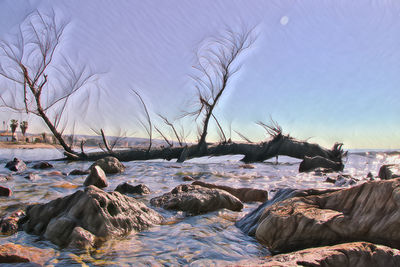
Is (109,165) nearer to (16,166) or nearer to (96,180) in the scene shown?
(96,180)

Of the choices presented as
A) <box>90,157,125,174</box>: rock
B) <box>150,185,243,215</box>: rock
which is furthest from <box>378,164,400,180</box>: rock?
<box>90,157,125,174</box>: rock

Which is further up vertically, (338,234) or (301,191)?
(301,191)

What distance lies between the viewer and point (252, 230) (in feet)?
8.74

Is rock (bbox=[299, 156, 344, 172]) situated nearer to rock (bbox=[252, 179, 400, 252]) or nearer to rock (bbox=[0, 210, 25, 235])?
rock (bbox=[252, 179, 400, 252])

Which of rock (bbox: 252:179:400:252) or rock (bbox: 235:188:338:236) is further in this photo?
rock (bbox: 235:188:338:236)

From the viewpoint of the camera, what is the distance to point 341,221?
6.89 feet

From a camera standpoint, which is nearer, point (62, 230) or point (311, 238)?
point (311, 238)

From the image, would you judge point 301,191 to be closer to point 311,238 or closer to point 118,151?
point 311,238

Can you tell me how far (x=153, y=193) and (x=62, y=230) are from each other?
Answer: 104 inches

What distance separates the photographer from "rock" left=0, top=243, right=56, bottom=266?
1.83 m

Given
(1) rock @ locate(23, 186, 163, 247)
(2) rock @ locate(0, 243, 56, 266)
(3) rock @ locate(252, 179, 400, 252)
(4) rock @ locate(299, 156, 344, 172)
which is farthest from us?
(4) rock @ locate(299, 156, 344, 172)

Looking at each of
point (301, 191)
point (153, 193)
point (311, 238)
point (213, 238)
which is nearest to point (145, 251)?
point (213, 238)

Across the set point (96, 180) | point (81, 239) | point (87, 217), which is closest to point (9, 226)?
point (87, 217)

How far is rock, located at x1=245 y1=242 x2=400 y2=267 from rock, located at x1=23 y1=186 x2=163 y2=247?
1.51 meters
